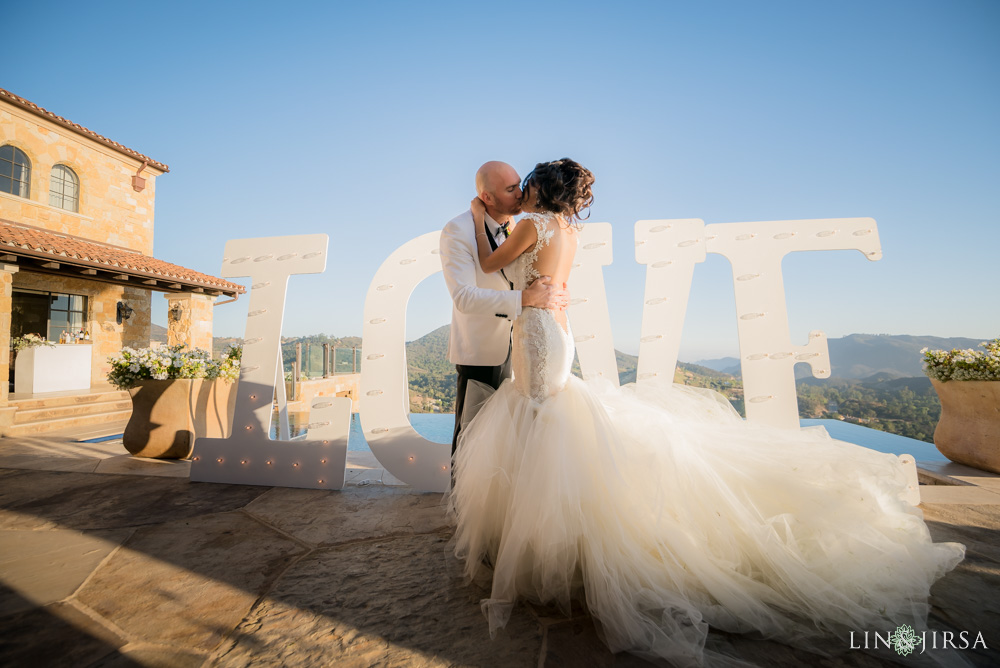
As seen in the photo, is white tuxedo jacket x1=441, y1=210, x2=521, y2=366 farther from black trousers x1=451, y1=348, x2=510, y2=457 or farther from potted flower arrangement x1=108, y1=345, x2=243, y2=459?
potted flower arrangement x1=108, y1=345, x2=243, y2=459

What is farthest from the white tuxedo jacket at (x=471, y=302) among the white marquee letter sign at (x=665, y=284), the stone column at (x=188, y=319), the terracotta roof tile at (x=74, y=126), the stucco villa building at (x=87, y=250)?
the terracotta roof tile at (x=74, y=126)

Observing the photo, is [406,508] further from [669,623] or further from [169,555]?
[669,623]

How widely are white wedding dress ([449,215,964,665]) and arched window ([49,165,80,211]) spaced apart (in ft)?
54.1

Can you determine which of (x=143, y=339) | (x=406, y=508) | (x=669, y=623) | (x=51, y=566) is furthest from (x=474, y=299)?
(x=143, y=339)

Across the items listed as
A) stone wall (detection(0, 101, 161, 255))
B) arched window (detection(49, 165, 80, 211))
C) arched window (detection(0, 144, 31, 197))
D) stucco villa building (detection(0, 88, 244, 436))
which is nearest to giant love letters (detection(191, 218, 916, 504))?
stucco villa building (detection(0, 88, 244, 436))

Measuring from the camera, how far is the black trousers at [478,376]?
8.04 feet

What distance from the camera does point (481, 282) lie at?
93.2 inches

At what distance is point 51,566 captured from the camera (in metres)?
2.06

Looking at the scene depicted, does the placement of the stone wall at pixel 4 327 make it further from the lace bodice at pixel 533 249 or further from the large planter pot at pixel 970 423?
the large planter pot at pixel 970 423

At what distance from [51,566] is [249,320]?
202 centimetres

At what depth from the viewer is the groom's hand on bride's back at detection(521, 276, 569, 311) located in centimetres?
206

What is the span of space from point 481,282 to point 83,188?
53.7 ft

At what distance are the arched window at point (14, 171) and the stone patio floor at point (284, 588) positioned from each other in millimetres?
13181

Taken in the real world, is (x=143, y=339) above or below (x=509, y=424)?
above
